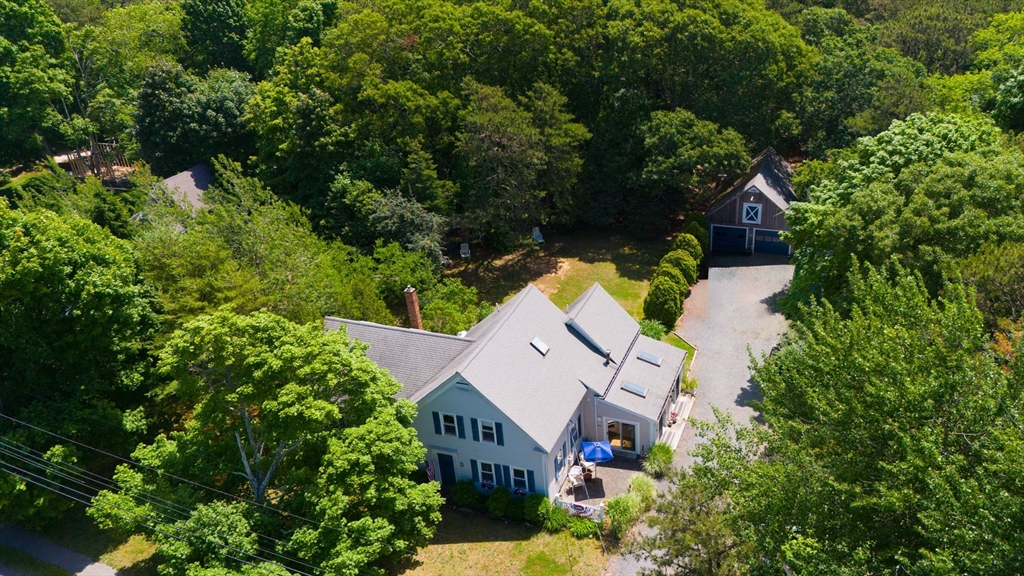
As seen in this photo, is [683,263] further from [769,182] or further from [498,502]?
[498,502]

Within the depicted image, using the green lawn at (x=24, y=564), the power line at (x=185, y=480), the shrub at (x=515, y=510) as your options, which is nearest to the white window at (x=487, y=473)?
the shrub at (x=515, y=510)

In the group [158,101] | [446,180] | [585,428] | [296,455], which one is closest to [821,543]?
[585,428]

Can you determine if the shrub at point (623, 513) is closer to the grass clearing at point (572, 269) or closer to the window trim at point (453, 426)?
the window trim at point (453, 426)

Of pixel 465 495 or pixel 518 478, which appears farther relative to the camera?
pixel 465 495

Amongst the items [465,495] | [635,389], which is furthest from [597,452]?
[465,495]

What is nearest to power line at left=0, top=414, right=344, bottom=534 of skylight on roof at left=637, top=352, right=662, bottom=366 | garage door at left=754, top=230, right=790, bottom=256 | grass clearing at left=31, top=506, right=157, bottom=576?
grass clearing at left=31, top=506, right=157, bottom=576

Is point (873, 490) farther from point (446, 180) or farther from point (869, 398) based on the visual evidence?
point (446, 180)
